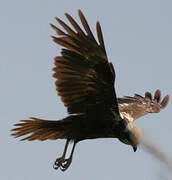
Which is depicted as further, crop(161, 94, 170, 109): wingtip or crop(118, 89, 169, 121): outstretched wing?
crop(161, 94, 170, 109): wingtip

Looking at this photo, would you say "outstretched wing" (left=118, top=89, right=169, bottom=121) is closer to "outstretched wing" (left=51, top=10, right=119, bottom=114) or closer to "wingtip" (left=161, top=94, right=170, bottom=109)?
"wingtip" (left=161, top=94, right=170, bottom=109)

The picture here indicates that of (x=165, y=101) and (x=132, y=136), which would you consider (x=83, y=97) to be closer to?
(x=132, y=136)

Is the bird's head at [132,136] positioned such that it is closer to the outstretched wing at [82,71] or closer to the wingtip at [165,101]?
the outstretched wing at [82,71]

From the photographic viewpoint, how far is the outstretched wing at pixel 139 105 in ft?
34.6

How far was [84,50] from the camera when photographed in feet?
28.6

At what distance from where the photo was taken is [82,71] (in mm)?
8828

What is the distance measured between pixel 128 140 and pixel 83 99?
1140 mm

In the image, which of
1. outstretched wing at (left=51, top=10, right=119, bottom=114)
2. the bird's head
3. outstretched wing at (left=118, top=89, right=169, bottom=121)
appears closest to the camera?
outstretched wing at (left=51, top=10, right=119, bottom=114)

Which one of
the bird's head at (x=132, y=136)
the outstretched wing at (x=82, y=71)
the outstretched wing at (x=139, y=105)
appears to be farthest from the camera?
the outstretched wing at (x=139, y=105)

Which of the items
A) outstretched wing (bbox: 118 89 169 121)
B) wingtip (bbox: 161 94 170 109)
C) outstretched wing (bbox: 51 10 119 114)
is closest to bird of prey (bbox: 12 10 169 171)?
outstretched wing (bbox: 51 10 119 114)

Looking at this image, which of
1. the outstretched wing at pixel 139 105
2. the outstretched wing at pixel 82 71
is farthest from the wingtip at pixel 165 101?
the outstretched wing at pixel 82 71

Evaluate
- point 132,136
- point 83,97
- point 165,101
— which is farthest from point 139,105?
point 83,97

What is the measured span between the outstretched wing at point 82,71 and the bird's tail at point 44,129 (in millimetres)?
360

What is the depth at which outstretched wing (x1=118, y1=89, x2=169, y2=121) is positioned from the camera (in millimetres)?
10531
